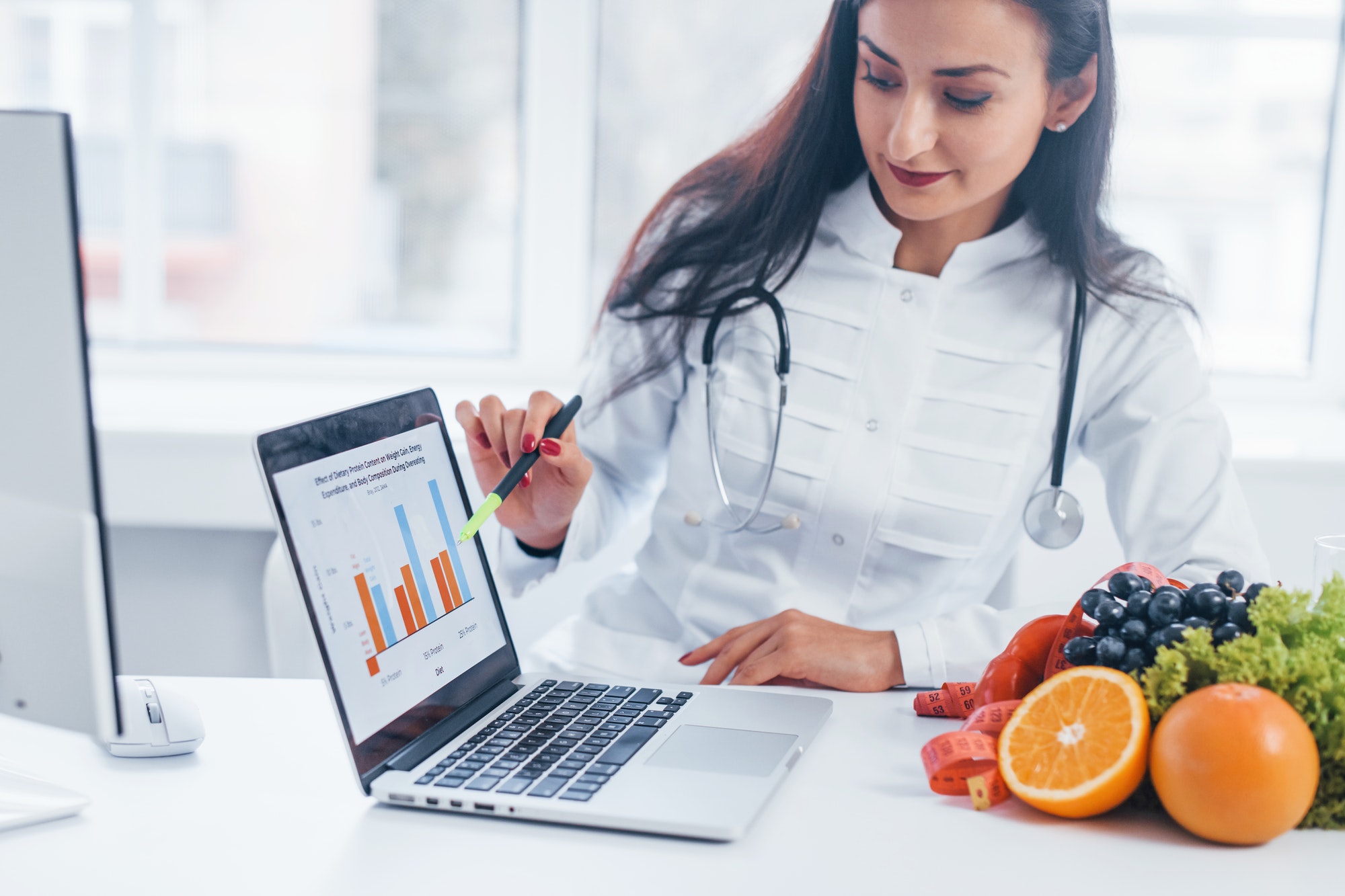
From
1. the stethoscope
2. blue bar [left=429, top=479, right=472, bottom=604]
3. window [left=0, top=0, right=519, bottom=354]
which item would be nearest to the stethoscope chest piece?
the stethoscope

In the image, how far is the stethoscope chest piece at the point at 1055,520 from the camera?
1.31m

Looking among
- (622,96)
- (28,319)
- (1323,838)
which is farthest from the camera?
Answer: (622,96)

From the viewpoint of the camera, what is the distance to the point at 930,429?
1.37 meters

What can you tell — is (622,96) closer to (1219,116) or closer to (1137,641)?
(1219,116)

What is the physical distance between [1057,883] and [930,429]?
2.51 ft

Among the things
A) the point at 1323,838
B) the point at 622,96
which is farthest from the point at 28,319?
the point at 622,96

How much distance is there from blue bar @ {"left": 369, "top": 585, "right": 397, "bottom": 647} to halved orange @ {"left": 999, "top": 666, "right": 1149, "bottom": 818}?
0.42 meters

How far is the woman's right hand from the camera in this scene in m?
1.07

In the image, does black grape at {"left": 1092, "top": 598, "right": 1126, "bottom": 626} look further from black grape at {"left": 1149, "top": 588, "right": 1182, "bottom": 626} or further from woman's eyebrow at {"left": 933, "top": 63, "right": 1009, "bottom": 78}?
woman's eyebrow at {"left": 933, "top": 63, "right": 1009, "bottom": 78}

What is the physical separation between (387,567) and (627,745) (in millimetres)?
212

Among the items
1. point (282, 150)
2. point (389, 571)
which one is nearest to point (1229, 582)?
point (389, 571)

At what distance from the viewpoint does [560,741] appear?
2.74 ft

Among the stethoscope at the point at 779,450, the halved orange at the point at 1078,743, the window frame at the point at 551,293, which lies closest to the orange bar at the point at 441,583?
the halved orange at the point at 1078,743

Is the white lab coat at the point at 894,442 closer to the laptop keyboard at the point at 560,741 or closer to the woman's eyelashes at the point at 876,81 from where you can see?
the woman's eyelashes at the point at 876,81
